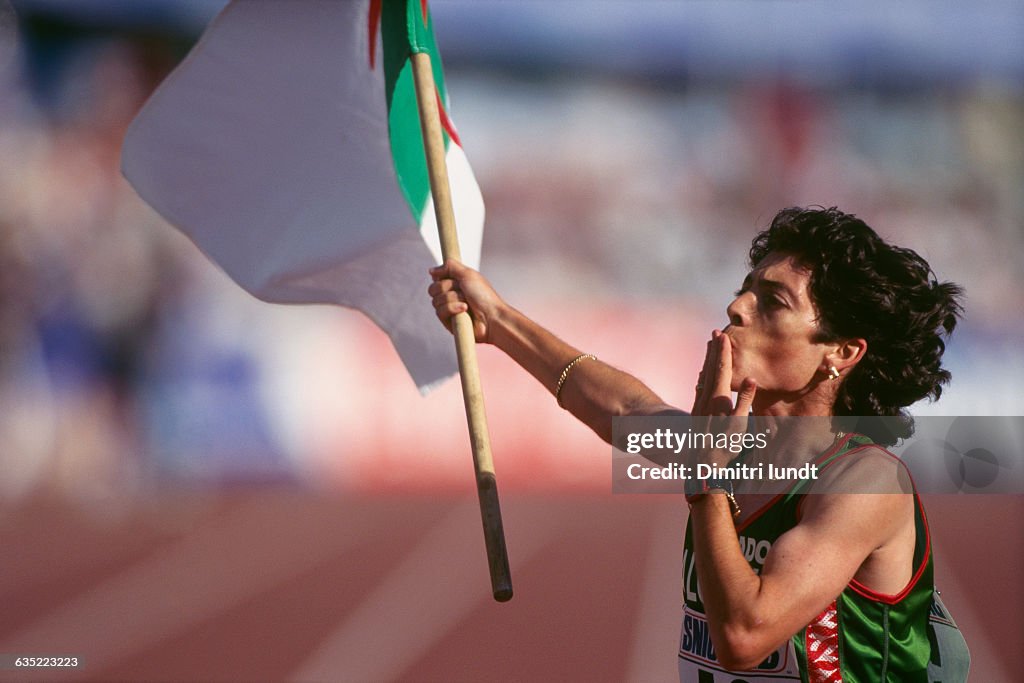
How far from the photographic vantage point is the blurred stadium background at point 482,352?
263 inches

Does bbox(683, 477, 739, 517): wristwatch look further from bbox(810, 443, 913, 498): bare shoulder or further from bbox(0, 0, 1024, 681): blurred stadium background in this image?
bbox(0, 0, 1024, 681): blurred stadium background

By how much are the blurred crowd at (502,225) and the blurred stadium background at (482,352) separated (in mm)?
34

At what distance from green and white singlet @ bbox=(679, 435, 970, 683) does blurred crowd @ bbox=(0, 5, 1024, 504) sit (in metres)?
9.80

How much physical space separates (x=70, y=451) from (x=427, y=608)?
580 cm

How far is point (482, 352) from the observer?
1191 centimetres

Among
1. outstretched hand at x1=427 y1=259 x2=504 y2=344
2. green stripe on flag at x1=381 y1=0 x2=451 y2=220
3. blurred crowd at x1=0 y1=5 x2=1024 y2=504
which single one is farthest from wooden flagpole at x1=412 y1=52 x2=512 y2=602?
blurred crowd at x1=0 y1=5 x2=1024 y2=504

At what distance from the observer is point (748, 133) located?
47.7 ft

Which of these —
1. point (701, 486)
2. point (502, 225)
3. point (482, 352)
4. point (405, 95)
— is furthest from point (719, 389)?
point (502, 225)

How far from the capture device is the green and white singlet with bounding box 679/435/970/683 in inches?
74.3

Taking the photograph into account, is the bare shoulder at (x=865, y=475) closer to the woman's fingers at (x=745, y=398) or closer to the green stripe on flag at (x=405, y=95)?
the woman's fingers at (x=745, y=398)

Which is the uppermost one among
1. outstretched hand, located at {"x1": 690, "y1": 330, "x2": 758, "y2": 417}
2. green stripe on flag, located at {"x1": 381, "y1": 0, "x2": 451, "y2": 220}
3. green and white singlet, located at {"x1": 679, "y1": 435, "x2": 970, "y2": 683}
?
green stripe on flag, located at {"x1": 381, "y1": 0, "x2": 451, "y2": 220}

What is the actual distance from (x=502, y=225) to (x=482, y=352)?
7.21 feet

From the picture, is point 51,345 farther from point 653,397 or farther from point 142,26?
point 653,397

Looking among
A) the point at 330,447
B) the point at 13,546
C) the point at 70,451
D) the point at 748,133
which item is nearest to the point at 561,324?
the point at 330,447
